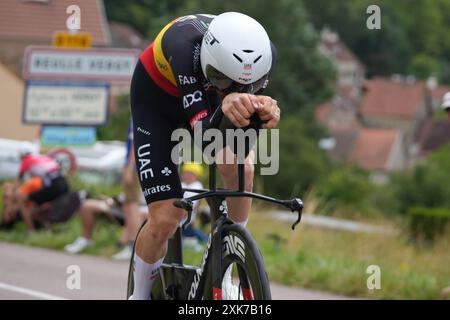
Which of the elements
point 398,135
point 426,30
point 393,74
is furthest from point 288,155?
point 426,30

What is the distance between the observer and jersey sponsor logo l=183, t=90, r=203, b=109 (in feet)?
16.9

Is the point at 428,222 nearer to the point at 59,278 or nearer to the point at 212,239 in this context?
the point at 59,278

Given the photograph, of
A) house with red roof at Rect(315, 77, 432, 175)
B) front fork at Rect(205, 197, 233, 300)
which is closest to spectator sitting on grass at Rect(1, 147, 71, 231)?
front fork at Rect(205, 197, 233, 300)

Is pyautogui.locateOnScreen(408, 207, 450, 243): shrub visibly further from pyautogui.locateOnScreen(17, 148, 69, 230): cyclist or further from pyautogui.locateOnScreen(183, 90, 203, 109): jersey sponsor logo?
pyautogui.locateOnScreen(183, 90, 203, 109): jersey sponsor logo

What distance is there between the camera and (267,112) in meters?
4.83

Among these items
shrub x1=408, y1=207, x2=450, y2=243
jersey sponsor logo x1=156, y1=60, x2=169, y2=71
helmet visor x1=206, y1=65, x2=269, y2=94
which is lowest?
helmet visor x1=206, y1=65, x2=269, y2=94

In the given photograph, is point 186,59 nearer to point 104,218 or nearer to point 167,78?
point 167,78

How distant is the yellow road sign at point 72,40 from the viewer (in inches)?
652

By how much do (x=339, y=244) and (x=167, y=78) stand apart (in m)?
10.5

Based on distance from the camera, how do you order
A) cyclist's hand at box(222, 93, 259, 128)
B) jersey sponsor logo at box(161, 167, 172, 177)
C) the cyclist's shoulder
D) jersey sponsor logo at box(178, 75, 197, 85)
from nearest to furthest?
cyclist's hand at box(222, 93, 259, 128) < jersey sponsor logo at box(178, 75, 197, 85) < the cyclist's shoulder < jersey sponsor logo at box(161, 167, 172, 177)

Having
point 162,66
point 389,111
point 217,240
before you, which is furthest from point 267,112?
point 389,111

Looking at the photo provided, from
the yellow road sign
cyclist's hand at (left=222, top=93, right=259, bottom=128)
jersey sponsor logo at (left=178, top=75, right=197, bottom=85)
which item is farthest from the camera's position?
the yellow road sign

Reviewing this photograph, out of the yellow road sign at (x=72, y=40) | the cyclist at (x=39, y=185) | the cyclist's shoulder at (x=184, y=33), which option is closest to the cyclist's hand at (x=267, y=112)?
the cyclist's shoulder at (x=184, y=33)

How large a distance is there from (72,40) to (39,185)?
3318 millimetres
